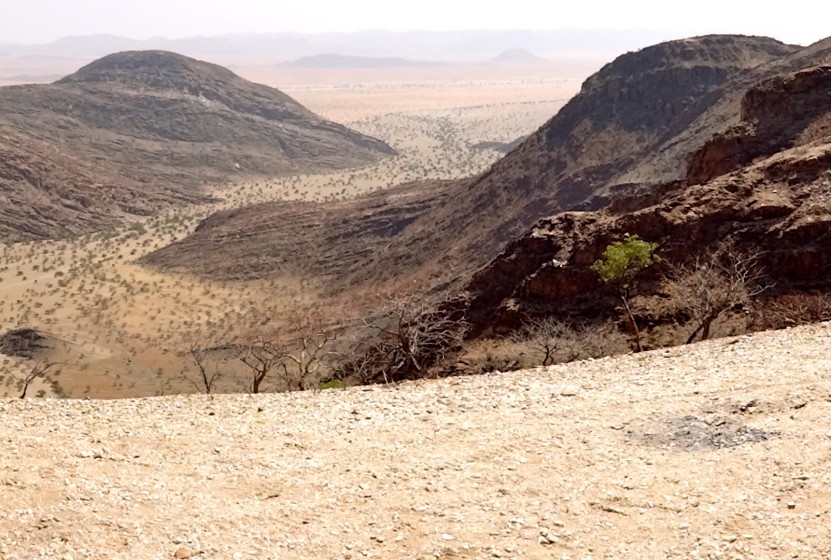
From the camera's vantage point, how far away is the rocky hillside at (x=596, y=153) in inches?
1673

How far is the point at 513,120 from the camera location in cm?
13788

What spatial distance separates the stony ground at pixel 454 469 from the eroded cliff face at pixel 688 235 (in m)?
5.65

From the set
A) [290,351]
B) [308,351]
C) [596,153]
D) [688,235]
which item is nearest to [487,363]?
[688,235]

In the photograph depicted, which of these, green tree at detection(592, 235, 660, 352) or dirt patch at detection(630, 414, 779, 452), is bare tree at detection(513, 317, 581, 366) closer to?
green tree at detection(592, 235, 660, 352)

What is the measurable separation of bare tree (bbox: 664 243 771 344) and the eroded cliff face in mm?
412

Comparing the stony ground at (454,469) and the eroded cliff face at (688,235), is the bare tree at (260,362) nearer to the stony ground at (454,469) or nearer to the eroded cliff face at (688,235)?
the stony ground at (454,469)

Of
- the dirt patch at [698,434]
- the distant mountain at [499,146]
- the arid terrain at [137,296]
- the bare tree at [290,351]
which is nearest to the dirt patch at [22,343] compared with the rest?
the arid terrain at [137,296]

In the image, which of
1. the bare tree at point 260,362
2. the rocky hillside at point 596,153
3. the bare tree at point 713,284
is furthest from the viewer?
the rocky hillside at point 596,153

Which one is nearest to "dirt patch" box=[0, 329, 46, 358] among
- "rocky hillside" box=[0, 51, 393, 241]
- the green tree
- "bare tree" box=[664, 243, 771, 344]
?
the green tree

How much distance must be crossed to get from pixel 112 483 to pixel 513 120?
133 meters

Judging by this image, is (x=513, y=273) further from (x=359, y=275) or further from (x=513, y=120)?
(x=513, y=120)

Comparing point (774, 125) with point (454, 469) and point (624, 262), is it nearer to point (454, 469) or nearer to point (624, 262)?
point (624, 262)

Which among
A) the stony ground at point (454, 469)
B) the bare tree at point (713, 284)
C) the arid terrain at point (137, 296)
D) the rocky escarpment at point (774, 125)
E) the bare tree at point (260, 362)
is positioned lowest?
the arid terrain at point (137, 296)

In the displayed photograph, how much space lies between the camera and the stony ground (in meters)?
8.43
